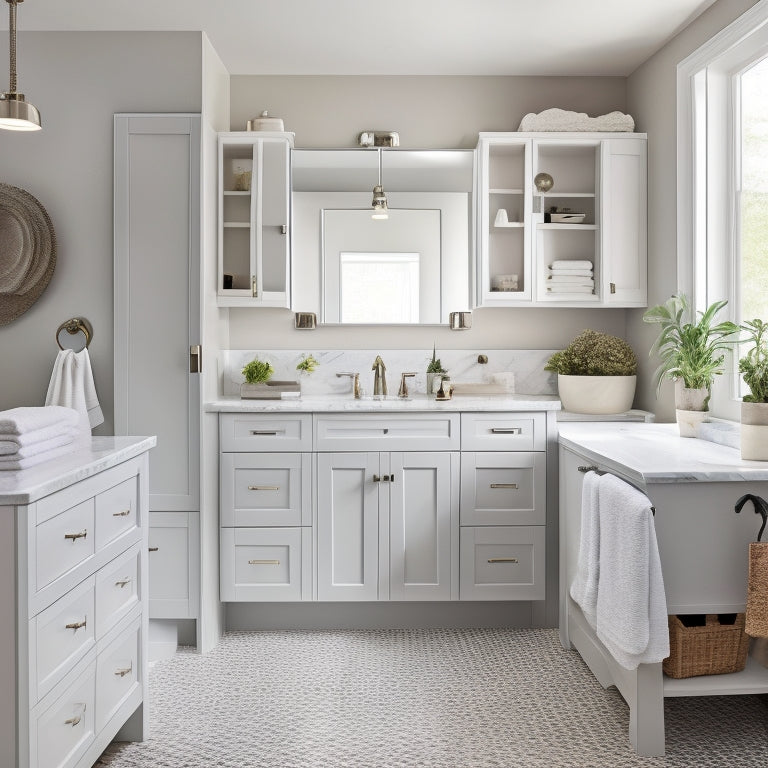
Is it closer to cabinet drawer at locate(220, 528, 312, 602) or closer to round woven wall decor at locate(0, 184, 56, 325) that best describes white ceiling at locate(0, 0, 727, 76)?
round woven wall decor at locate(0, 184, 56, 325)

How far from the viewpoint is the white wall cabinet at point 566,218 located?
3332 millimetres

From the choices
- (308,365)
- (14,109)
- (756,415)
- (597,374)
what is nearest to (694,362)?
(756,415)

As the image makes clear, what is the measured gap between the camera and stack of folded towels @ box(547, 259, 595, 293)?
3361 millimetres

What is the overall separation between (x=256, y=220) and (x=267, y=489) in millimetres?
1280

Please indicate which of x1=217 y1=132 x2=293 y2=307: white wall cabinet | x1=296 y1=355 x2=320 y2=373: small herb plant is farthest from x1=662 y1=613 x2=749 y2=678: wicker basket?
x1=217 y1=132 x2=293 y2=307: white wall cabinet

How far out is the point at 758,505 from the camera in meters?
1.98

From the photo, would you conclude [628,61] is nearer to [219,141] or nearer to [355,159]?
[355,159]

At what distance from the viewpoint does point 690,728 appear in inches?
87.1

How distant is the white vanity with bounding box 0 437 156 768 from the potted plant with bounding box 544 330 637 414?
199 cm

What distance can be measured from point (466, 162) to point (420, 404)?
4.33 ft

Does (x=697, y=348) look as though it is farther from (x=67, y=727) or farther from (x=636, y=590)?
(x=67, y=727)

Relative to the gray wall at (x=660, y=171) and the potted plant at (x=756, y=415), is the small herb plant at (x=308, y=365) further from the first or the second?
the potted plant at (x=756, y=415)

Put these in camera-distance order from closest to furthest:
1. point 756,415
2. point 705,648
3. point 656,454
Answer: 1. point 705,648
2. point 756,415
3. point 656,454

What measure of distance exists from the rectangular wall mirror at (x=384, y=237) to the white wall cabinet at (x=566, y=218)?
15 cm
